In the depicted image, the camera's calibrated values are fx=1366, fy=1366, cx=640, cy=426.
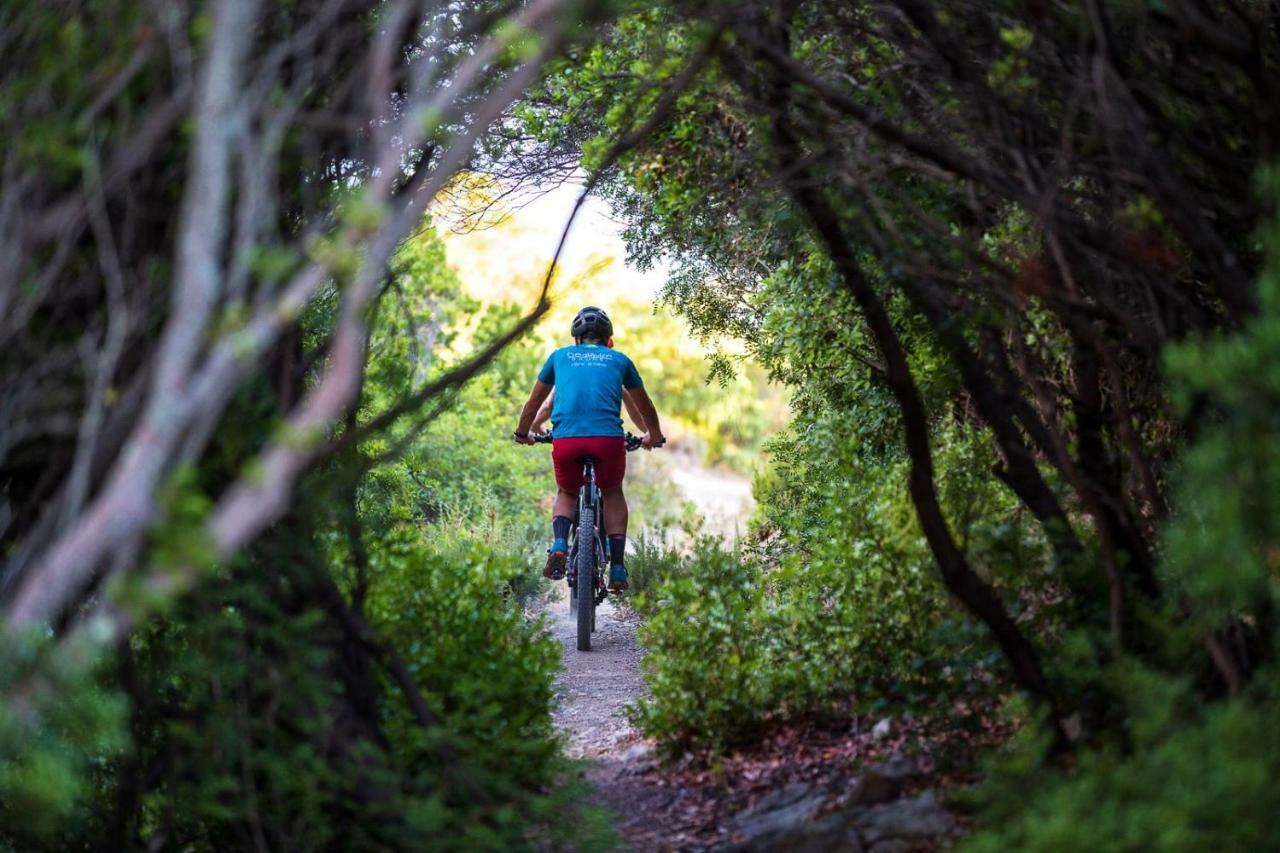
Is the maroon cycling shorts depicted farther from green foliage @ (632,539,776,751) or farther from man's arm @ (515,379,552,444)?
green foliage @ (632,539,776,751)

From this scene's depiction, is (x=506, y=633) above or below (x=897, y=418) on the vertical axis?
below

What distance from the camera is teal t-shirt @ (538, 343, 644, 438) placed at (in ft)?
29.7

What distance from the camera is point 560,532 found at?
30.7 feet

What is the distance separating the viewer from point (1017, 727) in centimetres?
462

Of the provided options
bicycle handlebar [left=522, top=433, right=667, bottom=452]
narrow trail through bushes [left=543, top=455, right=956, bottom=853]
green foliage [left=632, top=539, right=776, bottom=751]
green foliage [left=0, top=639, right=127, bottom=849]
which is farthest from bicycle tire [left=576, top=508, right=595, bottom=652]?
green foliage [left=0, top=639, right=127, bottom=849]

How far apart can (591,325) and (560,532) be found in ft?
4.69

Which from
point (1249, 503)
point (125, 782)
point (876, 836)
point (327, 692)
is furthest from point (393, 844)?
point (1249, 503)

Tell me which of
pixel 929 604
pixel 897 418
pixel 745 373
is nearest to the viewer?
pixel 929 604

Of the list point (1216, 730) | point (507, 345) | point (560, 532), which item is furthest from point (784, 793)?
point (560, 532)

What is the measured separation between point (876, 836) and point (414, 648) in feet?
5.42

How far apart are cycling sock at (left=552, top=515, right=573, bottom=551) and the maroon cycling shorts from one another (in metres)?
0.21

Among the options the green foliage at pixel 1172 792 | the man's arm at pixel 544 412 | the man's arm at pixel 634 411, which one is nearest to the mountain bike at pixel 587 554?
the man's arm at pixel 544 412

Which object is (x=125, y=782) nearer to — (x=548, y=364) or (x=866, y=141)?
(x=866, y=141)

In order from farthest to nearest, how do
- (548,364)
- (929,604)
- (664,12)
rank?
(548,364) < (929,604) < (664,12)
